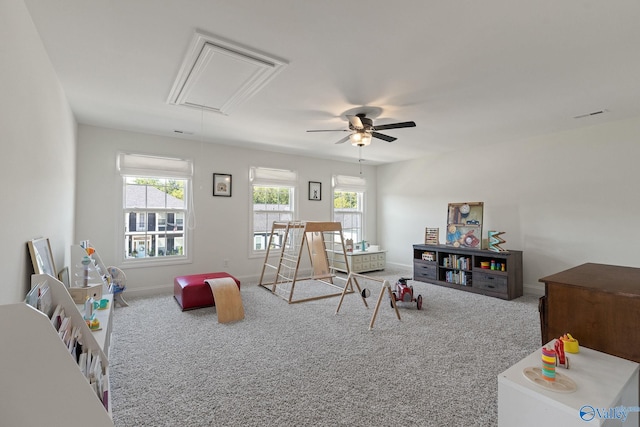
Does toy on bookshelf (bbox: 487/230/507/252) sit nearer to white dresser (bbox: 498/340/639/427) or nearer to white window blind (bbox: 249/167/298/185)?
white dresser (bbox: 498/340/639/427)

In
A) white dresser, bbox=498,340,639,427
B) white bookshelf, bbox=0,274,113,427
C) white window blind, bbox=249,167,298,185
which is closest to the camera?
white bookshelf, bbox=0,274,113,427

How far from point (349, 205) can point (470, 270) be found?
3.06 m

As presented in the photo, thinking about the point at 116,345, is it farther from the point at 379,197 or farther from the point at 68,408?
the point at 379,197

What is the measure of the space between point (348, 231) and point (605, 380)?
5651 millimetres

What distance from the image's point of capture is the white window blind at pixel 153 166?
4.41 metres

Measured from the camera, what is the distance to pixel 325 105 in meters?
3.38

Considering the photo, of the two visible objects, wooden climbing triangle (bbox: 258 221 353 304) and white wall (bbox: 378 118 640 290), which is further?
wooden climbing triangle (bbox: 258 221 353 304)

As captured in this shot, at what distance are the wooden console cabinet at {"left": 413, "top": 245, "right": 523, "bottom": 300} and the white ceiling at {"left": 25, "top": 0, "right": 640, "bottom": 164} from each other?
2095 millimetres

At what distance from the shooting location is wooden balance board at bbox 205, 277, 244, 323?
349 centimetres

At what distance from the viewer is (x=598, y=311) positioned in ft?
5.95

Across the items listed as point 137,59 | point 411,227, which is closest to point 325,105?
point 137,59

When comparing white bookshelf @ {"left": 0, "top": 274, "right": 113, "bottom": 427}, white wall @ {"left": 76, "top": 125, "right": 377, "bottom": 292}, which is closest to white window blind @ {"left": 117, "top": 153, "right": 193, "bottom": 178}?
white wall @ {"left": 76, "top": 125, "right": 377, "bottom": 292}

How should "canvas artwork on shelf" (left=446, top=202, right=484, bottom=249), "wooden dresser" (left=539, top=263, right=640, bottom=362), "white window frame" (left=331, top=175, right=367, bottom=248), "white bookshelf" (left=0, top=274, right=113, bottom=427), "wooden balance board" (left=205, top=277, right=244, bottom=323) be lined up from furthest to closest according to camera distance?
"white window frame" (left=331, top=175, right=367, bottom=248)
"canvas artwork on shelf" (left=446, top=202, right=484, bottom=249)
"wooden balance board" (left=205, top=277, right=244, bottom=323)
"wooden dresser" (left=539, top=263, right=640, bottom=362)
"white bookshelf" (left=0, top=274, right=113, bottom=427)

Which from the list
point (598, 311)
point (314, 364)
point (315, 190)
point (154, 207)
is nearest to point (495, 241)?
point (598, 311)
